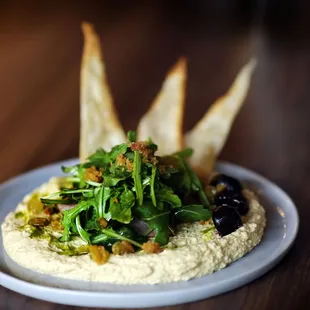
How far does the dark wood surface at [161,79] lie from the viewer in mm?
2363

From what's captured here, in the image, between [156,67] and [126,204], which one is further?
[156,67]

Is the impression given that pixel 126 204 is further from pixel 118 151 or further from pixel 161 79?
pixel 161 79

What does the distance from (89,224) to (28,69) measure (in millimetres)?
2384

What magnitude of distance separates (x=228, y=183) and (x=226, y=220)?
345 mm

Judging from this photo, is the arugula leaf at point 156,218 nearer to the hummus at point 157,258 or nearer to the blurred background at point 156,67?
the hummus at point 157,258

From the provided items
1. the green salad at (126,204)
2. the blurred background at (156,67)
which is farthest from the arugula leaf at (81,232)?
the blurred background at (156,67)

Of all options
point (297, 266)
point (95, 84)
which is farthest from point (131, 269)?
point (95, 84)

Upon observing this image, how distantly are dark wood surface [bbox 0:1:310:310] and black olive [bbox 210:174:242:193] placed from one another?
0.91 feet

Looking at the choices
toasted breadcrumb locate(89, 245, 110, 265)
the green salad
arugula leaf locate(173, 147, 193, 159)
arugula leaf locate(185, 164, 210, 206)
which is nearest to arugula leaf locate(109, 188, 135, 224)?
the green salad

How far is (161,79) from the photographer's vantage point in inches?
166

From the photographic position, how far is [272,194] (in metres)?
2.64

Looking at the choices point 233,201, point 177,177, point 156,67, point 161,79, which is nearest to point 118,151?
point 177,177

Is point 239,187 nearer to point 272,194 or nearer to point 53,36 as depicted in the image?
point 272,194

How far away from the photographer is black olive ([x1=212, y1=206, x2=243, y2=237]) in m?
2.17
